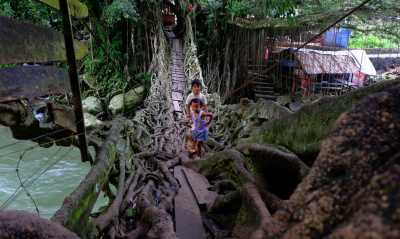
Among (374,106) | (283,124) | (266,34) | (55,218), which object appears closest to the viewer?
(374,106)

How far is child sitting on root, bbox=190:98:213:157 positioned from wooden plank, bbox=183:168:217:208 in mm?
681

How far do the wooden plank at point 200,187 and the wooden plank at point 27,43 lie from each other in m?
1.49

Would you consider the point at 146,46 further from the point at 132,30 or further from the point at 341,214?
the point at 341,214

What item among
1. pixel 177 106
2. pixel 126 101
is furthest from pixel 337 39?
pixel 126 101

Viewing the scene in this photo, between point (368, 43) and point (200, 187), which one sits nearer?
point (200, 187)

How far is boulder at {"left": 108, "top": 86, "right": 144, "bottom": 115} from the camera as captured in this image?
7.39m

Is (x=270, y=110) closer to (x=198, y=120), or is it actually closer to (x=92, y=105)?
(x=198, y=120)

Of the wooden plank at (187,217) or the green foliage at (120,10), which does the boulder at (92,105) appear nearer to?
the green foliage at (120,10)

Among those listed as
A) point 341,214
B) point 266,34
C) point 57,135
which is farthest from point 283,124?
point 266,34

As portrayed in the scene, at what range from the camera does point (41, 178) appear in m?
6.42

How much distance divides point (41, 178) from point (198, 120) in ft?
14.2

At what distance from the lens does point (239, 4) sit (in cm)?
690

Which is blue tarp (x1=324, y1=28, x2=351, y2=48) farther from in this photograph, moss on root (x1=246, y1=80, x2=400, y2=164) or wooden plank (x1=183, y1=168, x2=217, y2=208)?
moss on root (x1=246, y1=80, x2=400, y2=164)

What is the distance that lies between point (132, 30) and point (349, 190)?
760 centimetres
